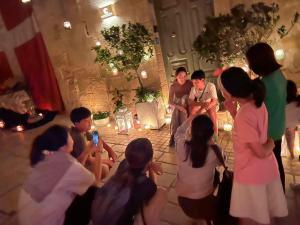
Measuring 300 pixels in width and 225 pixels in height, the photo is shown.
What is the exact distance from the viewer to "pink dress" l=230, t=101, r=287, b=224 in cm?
184

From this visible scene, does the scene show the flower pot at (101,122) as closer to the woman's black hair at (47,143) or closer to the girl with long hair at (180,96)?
the girl with long hair at (180,96)

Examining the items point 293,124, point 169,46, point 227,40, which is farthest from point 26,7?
point 293,124

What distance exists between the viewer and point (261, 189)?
1.98 m

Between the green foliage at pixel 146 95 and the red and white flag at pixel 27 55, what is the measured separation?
11.7 ft

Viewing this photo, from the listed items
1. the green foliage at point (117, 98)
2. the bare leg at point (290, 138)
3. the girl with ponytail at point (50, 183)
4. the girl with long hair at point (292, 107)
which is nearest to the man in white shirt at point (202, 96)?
the bare leg at point (290, 138)

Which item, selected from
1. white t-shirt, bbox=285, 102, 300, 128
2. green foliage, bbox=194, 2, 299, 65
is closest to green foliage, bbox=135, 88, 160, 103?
green foliage, bbox=194, 2, 299, 65

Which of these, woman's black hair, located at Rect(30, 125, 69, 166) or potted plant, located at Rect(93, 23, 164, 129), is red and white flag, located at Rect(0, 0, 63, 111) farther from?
woman's black hair, located at Rect(30, 125, 69, 166)

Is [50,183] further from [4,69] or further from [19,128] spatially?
[4,69]

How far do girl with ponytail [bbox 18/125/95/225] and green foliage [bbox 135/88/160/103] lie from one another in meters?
3.58

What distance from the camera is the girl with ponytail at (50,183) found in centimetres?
194

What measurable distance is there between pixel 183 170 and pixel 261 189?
61cm

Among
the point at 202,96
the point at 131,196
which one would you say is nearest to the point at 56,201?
the point at 131,196

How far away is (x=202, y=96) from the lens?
4.09 metres

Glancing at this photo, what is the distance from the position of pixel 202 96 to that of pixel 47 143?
104 inches
